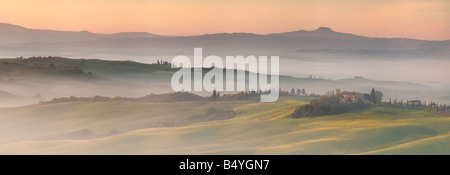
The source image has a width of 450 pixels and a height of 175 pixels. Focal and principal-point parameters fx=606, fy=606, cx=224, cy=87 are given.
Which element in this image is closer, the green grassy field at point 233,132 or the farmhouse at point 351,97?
the green grassy field at point 233,132

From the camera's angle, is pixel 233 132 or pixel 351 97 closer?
pixel 233 132

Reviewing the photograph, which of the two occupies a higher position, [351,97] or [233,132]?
[351,97]

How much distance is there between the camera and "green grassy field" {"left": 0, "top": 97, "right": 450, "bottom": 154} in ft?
105

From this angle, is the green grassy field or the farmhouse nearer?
the green grassy field

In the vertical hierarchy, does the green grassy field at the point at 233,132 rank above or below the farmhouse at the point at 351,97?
below

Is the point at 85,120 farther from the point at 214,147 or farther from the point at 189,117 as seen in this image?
the point at 214,147

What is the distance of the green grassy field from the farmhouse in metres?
1.44

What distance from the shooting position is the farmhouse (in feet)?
137

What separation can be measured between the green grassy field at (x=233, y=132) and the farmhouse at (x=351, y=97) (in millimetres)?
1444

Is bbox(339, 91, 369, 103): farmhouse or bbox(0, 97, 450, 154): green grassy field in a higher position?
bbox(339, 91, 369, 103): farmhouse

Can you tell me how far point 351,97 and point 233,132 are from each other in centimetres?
921

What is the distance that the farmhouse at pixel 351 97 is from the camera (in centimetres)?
4169

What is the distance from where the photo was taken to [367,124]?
3681cm

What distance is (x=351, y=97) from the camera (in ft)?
138
